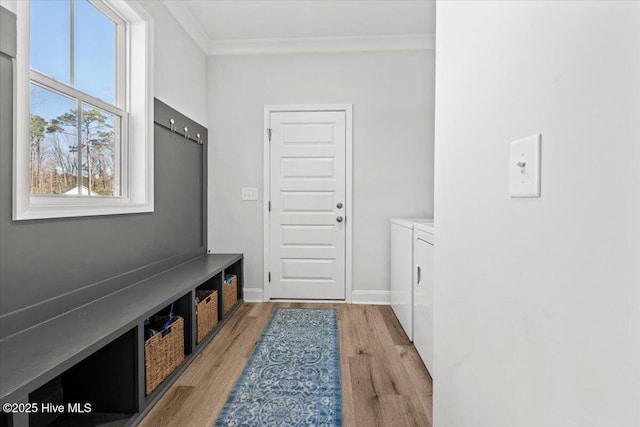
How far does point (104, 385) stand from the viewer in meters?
A: 1.55

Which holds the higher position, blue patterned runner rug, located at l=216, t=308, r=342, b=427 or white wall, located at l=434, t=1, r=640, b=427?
white wall, located at l=434, t=1, r=640, b=427

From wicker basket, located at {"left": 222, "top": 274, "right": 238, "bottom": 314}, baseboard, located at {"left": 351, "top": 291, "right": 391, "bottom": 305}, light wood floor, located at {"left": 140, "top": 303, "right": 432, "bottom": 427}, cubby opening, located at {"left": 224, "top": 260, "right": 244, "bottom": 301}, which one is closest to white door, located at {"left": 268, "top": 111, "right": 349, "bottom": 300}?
baseboard, located at {"left": 351, "top": 291, "right": 391, "bottom": 305}

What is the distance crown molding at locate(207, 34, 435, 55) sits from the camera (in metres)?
3.38

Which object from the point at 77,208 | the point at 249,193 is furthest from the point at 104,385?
the point at 249,193

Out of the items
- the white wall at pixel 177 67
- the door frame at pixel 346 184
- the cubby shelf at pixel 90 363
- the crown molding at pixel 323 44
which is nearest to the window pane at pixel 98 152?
the white wall at pixel 177 67

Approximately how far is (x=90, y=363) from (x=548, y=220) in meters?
1.82

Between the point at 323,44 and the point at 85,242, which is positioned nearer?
the point at 85,242

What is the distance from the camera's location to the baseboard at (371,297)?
345 cm

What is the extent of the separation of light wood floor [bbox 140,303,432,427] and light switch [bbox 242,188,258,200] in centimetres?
120

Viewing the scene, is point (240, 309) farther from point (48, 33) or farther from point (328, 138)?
point (48, 33)

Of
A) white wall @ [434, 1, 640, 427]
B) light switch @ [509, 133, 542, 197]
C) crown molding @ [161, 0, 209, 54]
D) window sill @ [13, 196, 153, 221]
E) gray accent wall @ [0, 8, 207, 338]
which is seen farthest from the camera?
crown molding @ [161, 0, 209, 54]

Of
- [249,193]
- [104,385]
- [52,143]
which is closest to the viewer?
[104,385]

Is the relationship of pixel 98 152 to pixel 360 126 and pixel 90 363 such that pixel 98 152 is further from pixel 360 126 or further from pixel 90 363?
pixel 360 126

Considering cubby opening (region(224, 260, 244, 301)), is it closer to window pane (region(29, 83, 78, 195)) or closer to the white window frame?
the white window frame
